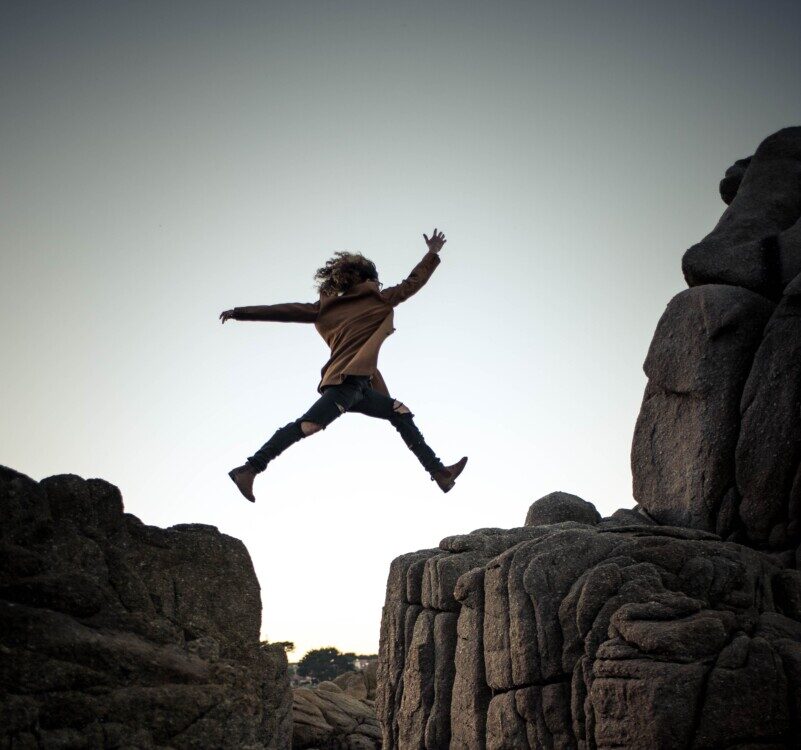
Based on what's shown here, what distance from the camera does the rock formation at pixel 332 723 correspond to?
2264 centimetres

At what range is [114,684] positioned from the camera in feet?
22.7

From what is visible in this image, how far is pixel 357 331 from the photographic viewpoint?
12766 mm

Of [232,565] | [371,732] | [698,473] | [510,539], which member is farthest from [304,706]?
[232,565]

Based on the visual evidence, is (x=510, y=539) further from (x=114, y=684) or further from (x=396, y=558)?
(x=114, y=684)

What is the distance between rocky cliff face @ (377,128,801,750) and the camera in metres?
12.1

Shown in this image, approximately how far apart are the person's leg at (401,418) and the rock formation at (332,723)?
1202 centimetres

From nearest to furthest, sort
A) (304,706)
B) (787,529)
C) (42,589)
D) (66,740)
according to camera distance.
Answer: (66,740) < (42,589) < (787,529) < (304,706)

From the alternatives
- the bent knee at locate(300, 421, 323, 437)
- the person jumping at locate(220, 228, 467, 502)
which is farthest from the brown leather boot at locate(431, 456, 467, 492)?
the bent knee at locate(300, 421, 323, 437)

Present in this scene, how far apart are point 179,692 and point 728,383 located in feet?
46.1

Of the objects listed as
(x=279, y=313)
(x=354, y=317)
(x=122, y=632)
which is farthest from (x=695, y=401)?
(x=122, y=632)

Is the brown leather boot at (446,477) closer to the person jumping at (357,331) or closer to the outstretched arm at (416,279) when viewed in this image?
the person jumping at (357,331)

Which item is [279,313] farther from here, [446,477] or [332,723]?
[332,723]

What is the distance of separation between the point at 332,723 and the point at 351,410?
14228 mm

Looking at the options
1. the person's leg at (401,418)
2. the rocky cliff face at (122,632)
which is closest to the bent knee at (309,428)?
the person's leg at (401,418)
